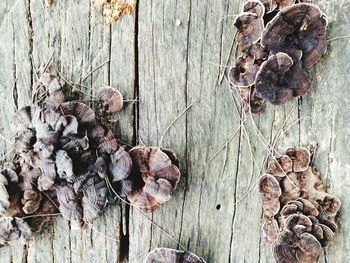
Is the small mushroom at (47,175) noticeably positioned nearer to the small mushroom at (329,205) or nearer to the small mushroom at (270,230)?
the small mushroom at (270,230)

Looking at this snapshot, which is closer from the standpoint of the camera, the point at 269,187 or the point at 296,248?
the point at 296,248

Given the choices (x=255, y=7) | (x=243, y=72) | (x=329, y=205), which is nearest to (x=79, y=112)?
(x=243, y=72)

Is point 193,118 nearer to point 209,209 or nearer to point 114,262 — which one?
point 209,209

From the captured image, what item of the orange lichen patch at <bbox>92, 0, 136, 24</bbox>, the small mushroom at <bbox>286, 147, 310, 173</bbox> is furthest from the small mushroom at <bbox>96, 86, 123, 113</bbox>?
the small mushroom at <bbox>286, 147, 310, 173</bbox>

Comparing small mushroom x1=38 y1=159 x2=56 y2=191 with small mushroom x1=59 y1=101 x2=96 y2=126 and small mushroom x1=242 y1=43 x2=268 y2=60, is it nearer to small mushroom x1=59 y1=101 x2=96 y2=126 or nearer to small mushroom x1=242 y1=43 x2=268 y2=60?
small mushroom x1=59 y1=101 x2=96 y2=126

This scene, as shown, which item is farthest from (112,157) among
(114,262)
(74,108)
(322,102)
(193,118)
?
(322,102)

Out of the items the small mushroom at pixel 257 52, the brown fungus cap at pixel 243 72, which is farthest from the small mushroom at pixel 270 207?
the small mushroom at pixel 257 52

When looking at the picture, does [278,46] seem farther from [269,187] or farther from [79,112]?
[79,112]
